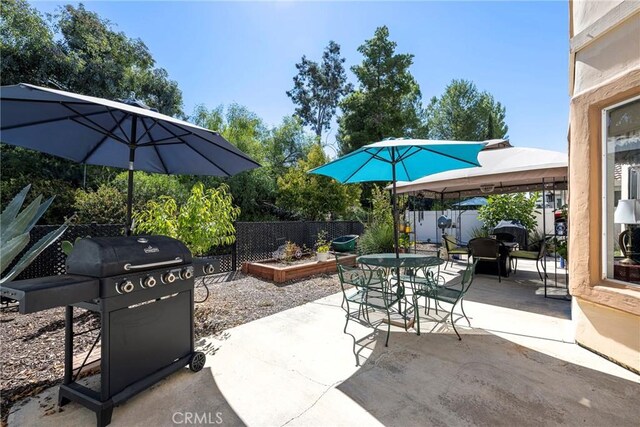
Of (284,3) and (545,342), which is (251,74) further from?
(545,342)

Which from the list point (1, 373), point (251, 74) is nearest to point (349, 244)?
point (1, 373)

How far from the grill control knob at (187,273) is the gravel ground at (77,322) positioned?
1.28 meters

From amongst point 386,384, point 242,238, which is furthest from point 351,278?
point 242,238

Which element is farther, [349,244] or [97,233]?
[349,244]

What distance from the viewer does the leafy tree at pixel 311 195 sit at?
11180 mm

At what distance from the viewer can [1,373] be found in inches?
95.6

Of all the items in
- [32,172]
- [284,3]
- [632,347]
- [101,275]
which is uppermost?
[284,3]

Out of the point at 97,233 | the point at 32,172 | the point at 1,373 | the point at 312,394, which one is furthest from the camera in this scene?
the point at 32,172

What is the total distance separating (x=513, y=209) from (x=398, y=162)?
25.3ft

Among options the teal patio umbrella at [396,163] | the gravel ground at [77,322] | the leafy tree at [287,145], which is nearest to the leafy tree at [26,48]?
the leafy tree at [287,145]

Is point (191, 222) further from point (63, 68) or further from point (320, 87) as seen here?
point (320, 87)

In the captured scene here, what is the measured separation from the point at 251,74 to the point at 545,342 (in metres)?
12.2

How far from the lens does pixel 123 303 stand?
1.92m

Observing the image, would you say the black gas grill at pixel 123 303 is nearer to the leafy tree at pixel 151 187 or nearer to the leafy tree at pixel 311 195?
the leafy tree at pixel 151 187
